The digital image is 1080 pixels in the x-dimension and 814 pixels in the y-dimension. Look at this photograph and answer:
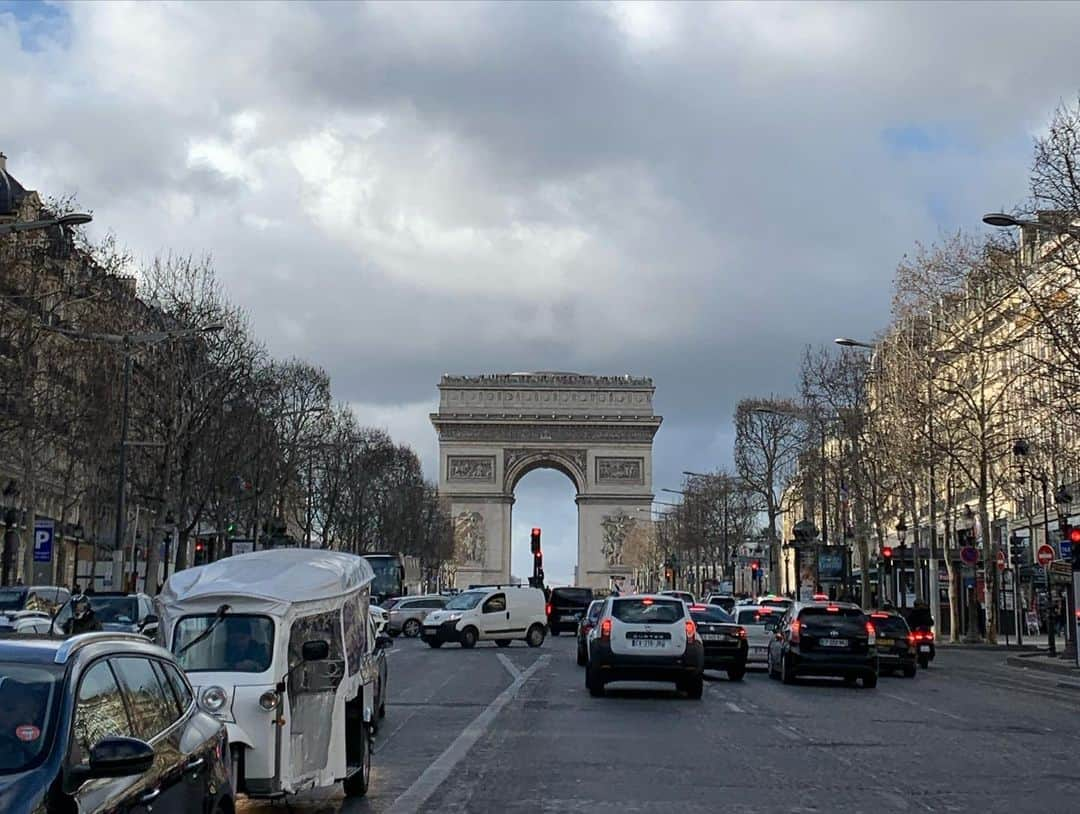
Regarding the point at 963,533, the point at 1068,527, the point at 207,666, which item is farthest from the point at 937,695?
the point at 963,533

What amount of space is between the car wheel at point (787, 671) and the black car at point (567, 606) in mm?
32726

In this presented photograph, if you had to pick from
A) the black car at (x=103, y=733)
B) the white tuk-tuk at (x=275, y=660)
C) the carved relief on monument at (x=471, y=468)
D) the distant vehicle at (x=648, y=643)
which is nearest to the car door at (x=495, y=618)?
the distant vehicle at (x=648, y=643)

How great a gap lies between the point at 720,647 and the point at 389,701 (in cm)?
A: 995

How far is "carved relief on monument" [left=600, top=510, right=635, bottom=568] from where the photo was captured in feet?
427

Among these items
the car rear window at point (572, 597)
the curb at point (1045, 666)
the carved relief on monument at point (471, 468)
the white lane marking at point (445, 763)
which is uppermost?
the carved relief on monument at point (471, 468)

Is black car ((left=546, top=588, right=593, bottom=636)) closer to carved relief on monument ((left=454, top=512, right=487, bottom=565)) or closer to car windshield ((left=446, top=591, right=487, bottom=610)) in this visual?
car windshield ((left=446, top=591, right=487, bottom=610))

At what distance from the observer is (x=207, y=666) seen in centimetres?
1037

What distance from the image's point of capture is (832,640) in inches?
1112

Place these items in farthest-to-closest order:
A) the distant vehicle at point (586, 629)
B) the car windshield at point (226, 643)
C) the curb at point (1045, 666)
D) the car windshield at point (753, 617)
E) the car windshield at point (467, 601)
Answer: the car windshield at point (467, 601), the car windshield at point (753, 617), the curb at point (1045, 666), the distant vehicle at point (586, 629), the car windshield at point (226, 643)

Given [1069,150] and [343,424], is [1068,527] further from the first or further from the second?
[343,424]

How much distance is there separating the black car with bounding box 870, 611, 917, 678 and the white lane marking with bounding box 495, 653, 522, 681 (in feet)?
26.4

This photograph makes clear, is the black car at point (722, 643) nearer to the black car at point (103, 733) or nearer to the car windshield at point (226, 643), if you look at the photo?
the car windshield at point (226, 643)

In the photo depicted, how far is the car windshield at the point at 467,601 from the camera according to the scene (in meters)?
48.9

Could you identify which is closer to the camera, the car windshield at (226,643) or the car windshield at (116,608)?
the car windshield at (226,643)
